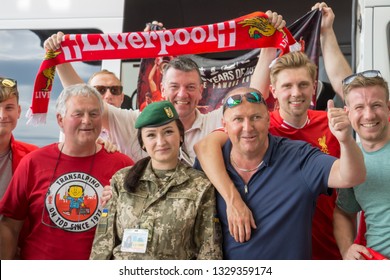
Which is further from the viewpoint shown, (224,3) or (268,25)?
(224,3)

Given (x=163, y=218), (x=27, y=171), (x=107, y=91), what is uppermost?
(x=107, y=91)

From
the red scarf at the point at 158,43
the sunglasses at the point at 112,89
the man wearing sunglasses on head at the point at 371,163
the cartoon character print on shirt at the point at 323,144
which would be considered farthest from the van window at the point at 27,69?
the man wearing sunglasses on head at the point at 371,163

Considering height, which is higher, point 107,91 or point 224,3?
point 224,3

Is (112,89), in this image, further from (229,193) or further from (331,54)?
(229,193)

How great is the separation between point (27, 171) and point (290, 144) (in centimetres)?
125

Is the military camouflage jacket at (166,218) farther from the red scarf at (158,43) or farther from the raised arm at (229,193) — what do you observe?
the red scarf at (158,43)

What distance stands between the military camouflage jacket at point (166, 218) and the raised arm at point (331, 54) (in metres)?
1.08

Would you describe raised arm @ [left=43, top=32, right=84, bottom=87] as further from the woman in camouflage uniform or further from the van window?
the woman in camouflage uniform

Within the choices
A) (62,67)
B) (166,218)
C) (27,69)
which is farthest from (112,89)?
(166,218)

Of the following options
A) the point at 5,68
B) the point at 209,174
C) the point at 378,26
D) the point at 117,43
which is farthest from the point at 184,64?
the point at 5,68

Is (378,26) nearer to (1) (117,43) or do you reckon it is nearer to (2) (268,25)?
(2) (268,25)

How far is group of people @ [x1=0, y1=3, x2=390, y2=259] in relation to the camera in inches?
93.0

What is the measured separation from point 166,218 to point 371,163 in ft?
2.98
